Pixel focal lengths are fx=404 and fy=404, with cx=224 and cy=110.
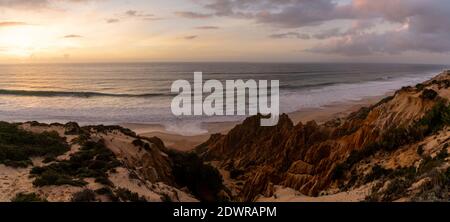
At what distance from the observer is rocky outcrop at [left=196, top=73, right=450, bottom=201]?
57.6 feet

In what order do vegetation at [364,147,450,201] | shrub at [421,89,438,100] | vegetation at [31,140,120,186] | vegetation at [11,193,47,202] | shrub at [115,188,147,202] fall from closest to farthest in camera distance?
1. vegetation at [364,147,450,201]
2. vegetation at [11,193,47,202]
3. shrub at [115,188,147,202]
4. vegetation at [31,140,120,186]
5. shrub at [421,89,438,100]

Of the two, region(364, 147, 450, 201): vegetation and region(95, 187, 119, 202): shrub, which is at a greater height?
region(364, 147, 450, 201): vegetation

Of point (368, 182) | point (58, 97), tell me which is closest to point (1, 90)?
point (58, 97)

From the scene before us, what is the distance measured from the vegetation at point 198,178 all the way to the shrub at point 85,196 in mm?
7781

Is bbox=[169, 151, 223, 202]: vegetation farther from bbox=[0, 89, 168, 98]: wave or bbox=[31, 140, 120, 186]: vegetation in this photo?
bbox=[0, 89, 168, 98]: wave

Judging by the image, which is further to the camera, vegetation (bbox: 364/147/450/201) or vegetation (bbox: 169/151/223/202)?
vegetation (bbox: 169/151/223/202)

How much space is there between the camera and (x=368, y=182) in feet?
46.8

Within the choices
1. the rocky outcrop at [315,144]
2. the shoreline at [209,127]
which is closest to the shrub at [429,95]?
the rocky outcrop at [315,144]

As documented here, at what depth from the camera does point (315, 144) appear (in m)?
23.4

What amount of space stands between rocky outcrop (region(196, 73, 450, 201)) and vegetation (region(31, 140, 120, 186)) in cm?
707

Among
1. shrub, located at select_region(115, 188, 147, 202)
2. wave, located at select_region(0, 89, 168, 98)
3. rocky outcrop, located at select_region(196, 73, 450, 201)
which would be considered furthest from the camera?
wave, located at select_region(0, 89, 168, 98)

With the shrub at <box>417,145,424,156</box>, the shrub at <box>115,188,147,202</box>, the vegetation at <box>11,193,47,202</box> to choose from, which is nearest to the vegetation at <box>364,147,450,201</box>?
the shrub at <box>417,145,424,156</box>
